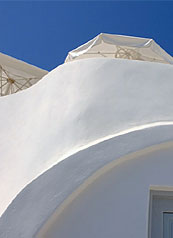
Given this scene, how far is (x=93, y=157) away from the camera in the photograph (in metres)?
3.58

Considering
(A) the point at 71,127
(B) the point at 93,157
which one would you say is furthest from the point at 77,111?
(B) the point at 93,157

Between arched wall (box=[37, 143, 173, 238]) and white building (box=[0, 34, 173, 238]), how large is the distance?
1cm

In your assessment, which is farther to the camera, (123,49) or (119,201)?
(123,49)

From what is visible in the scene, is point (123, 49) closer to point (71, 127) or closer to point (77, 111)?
point (77, 111)

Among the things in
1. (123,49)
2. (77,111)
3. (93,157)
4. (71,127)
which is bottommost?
(93,157)

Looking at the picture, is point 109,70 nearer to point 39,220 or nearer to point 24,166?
point 24,166

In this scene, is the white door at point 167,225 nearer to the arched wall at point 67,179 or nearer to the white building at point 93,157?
the white building at point 93,157

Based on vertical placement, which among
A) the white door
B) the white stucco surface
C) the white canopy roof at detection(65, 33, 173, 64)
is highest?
the white canopy roof at detection(65, 33, 173, 64)

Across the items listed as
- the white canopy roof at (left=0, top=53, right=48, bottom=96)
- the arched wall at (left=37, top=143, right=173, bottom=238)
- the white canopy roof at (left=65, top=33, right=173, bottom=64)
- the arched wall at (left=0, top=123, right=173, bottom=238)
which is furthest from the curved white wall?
the white canopy roof at (left=0, top=53, right=48, bottom=96)

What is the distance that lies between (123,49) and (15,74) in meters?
3.01

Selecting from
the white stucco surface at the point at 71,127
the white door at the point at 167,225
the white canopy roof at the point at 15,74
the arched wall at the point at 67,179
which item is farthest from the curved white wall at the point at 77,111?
the white canopy roof at the point at 15,74

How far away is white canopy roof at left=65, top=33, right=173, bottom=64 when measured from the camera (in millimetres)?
6746

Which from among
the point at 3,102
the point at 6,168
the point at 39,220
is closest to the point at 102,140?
the point at 39,220

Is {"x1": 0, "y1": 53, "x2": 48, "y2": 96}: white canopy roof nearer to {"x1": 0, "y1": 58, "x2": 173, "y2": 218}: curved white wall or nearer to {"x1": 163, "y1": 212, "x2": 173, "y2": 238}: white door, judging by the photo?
{"x1": 0, "y1": 58, "x2": 173, "y2": 218}: curved white wall
